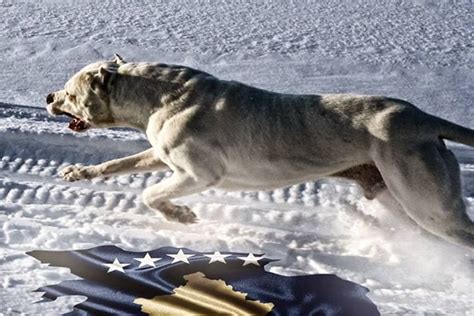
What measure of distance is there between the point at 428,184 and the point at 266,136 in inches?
24.1

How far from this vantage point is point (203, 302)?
2734 millimetres

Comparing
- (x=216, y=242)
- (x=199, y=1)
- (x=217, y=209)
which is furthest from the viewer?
(x=199, y=1)

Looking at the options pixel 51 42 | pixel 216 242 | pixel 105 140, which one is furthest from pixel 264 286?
pixel 51 42

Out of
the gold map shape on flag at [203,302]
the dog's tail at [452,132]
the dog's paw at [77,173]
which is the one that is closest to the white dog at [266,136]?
the dog's tail at [452,132]

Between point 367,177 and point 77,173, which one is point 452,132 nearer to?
point 367,177

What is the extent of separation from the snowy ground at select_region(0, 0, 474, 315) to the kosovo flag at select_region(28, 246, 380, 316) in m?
0.07

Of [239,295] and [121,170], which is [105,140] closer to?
[121,170]

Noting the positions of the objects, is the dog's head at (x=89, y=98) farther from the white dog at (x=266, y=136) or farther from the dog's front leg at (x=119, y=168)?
the dog's front leg at (x=119, y=168)

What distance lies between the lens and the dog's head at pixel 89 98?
317 cm

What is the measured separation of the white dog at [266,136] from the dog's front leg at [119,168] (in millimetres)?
16

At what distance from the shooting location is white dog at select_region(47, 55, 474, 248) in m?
2.87

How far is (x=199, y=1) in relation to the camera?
6438mm

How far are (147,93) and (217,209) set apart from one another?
668 mm

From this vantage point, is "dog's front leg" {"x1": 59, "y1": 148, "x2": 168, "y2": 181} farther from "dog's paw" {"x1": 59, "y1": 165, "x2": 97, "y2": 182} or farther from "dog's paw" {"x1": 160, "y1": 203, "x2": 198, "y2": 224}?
"dog's paw" {"x1": 160, "y1": 203, "x2": 198, "y2": 224}
